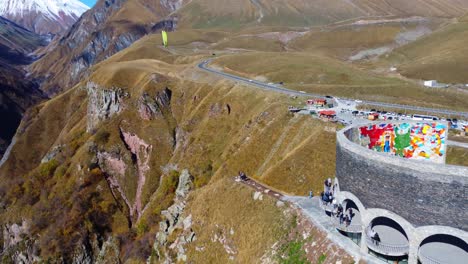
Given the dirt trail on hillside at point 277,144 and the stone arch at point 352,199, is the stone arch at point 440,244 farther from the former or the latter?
the dirt trail on hillside at point 277,144

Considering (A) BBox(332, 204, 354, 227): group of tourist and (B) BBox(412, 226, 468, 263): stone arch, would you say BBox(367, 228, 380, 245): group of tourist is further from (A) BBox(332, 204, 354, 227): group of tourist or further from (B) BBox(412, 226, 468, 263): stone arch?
(B) BBox(412, 226, 468, 263): stone arch

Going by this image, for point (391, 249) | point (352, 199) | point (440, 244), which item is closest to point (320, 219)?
point (352, 199)

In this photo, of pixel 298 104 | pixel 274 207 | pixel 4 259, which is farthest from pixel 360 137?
pixel 4 259

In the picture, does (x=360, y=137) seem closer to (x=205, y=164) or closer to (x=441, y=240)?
(x=441, y=240)

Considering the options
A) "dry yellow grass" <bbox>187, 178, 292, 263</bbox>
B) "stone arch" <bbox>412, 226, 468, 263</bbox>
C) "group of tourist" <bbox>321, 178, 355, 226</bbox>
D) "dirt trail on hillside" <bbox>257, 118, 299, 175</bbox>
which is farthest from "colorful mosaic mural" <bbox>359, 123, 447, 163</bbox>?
"dirt trail on hillside" <bbox>257, 118, 299, 175</bbox>

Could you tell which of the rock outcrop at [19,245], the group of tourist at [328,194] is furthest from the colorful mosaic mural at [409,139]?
the rock outcrop at [19,245]

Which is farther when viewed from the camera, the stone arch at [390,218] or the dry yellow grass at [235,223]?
the dry yellow grass at [235,223]

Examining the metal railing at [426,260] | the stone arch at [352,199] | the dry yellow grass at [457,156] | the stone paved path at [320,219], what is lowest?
the dry yellow grass at [457,156]

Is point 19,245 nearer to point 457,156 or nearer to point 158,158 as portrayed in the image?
point 158,158
